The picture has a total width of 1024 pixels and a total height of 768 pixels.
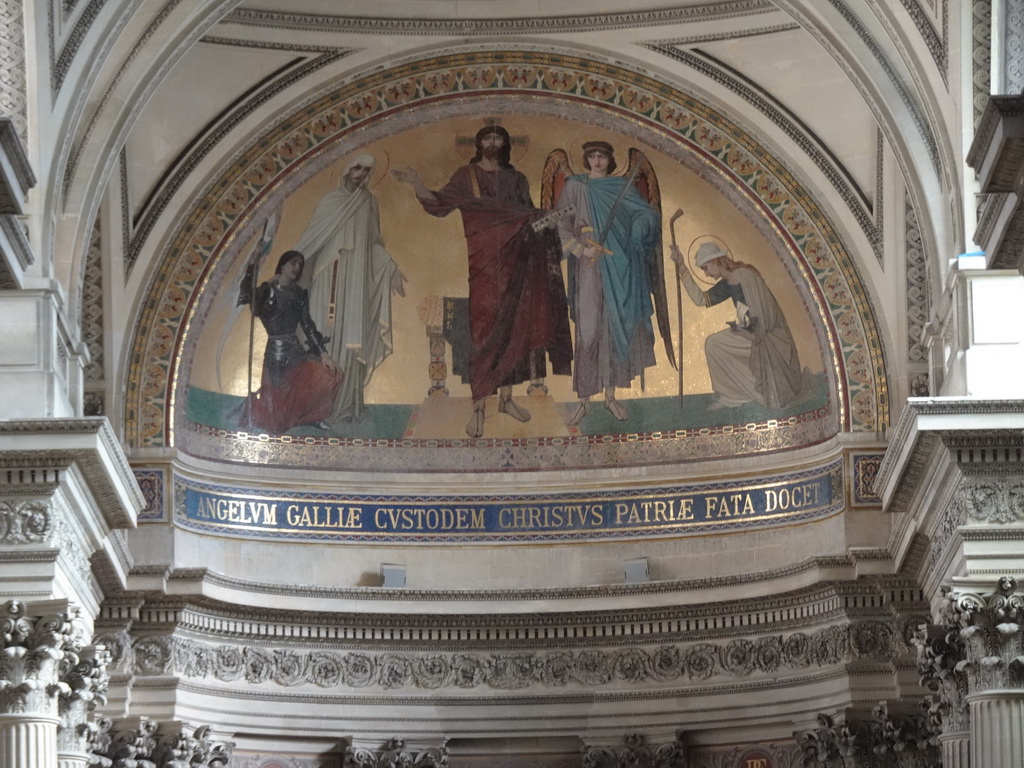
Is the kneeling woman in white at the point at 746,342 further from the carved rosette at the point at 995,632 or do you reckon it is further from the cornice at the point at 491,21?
the carved rosette at the point at 995,632

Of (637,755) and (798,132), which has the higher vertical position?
(798,132)

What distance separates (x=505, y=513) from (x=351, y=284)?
334 cm

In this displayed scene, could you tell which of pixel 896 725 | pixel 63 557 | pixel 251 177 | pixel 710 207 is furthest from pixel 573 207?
pixel 63 557

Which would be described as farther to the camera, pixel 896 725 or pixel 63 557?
pixel 896 725

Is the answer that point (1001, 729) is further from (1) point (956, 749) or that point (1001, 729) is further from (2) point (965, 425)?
(2) point (965, 425)

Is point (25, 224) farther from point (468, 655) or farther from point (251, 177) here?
point (468, 655)

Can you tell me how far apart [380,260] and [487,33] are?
3.19m

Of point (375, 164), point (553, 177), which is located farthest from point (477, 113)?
point (375, 164)

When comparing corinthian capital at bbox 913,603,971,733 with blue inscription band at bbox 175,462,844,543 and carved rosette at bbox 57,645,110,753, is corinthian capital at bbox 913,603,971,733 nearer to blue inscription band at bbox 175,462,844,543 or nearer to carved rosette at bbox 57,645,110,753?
blue inscription band at bbox 175,462,844,543

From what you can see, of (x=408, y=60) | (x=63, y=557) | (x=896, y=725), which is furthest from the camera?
(x=408, y=60)

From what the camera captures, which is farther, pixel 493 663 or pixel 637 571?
pixel 637 571

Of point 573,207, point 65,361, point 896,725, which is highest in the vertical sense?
point 573,207

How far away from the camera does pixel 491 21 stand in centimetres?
2578

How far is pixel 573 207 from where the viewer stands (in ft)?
89.2
